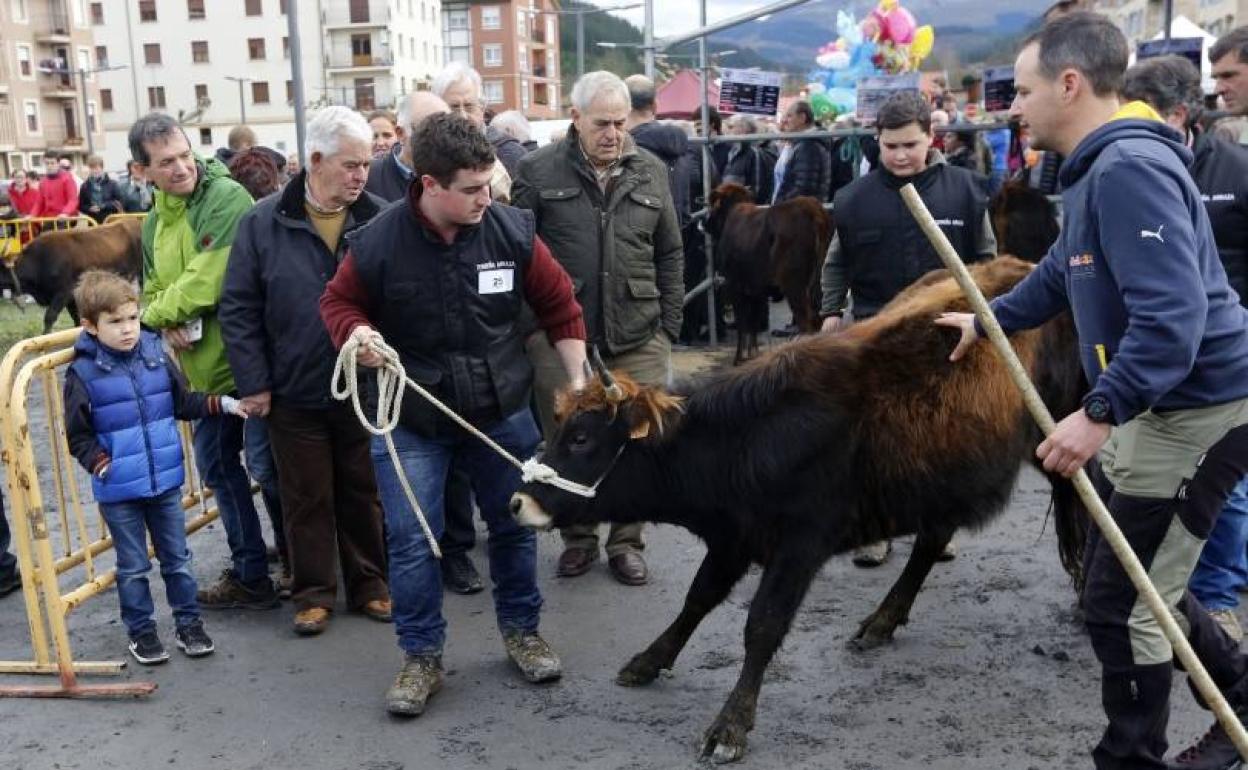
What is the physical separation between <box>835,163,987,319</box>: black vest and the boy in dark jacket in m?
3.03

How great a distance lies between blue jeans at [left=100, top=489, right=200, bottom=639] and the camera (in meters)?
4.64

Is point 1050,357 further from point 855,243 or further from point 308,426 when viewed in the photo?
point 308,426

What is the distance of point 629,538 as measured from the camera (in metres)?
5.70

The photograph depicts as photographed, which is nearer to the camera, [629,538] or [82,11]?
[629,538]

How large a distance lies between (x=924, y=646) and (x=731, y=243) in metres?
5.86

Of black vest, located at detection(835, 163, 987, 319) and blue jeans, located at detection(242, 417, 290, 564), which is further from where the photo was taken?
black vest, located at detection(835, 163, 987, 319)

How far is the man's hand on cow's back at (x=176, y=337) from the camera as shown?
5.11 meters

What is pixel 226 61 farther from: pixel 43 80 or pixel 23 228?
pixel 23 228

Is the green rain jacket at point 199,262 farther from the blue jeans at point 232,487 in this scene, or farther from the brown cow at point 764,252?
the brown cow at point 764,252

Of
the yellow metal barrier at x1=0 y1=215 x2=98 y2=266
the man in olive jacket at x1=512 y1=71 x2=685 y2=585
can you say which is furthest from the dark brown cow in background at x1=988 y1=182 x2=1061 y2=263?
the yellow metal barrier at x1=0 y1=215 x2=98 y2=266

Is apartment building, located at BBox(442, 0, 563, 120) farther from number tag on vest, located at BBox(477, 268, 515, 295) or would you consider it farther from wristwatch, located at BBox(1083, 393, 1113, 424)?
wristwatch, located at BBox(1083, 393, 1113, 424)

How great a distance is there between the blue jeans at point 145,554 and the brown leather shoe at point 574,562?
5.57 feet

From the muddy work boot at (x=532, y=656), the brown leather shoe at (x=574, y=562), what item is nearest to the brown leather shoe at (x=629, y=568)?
the brown leather shoe at (x=574, y=562)

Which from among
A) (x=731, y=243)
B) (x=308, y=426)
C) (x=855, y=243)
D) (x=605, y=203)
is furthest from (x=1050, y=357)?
(x=731, y=243)
